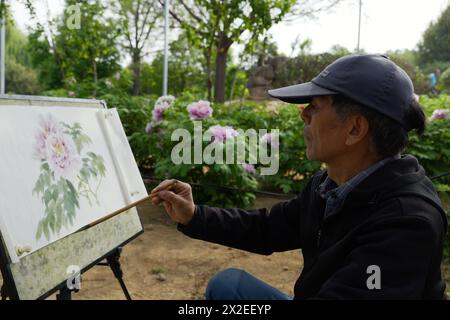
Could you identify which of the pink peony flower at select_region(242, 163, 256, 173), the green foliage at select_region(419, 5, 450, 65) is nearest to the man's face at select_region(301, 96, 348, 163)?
the pink peony flower at select_region(242, 163, 256, 173)

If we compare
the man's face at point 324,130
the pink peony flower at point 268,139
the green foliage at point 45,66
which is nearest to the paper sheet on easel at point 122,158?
the man's face at point 324,130

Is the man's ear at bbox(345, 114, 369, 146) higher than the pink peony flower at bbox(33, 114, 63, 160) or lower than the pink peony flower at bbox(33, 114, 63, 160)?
higher

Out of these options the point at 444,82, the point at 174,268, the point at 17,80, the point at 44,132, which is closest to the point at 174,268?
the point at 174,268

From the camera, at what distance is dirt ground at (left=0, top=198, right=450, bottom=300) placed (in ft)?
9.36

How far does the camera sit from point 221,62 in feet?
27.9

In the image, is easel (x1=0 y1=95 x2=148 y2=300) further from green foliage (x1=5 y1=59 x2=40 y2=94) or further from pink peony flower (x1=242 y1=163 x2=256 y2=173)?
green foliage (x1=5 y1=59 x2=40 y2=94)

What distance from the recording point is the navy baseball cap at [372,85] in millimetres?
1200

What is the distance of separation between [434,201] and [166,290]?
83.1 inches

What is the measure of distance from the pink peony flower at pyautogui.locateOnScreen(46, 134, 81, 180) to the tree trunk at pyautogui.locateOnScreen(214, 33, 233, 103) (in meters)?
5.98

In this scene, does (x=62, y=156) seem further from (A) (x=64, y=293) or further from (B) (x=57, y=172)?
(A) (x=64, y=293)

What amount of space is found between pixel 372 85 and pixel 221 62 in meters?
7.48

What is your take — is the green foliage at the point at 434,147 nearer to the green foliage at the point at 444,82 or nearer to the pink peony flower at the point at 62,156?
the pink peony flower at the point at 62,156

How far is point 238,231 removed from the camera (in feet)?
5.42
